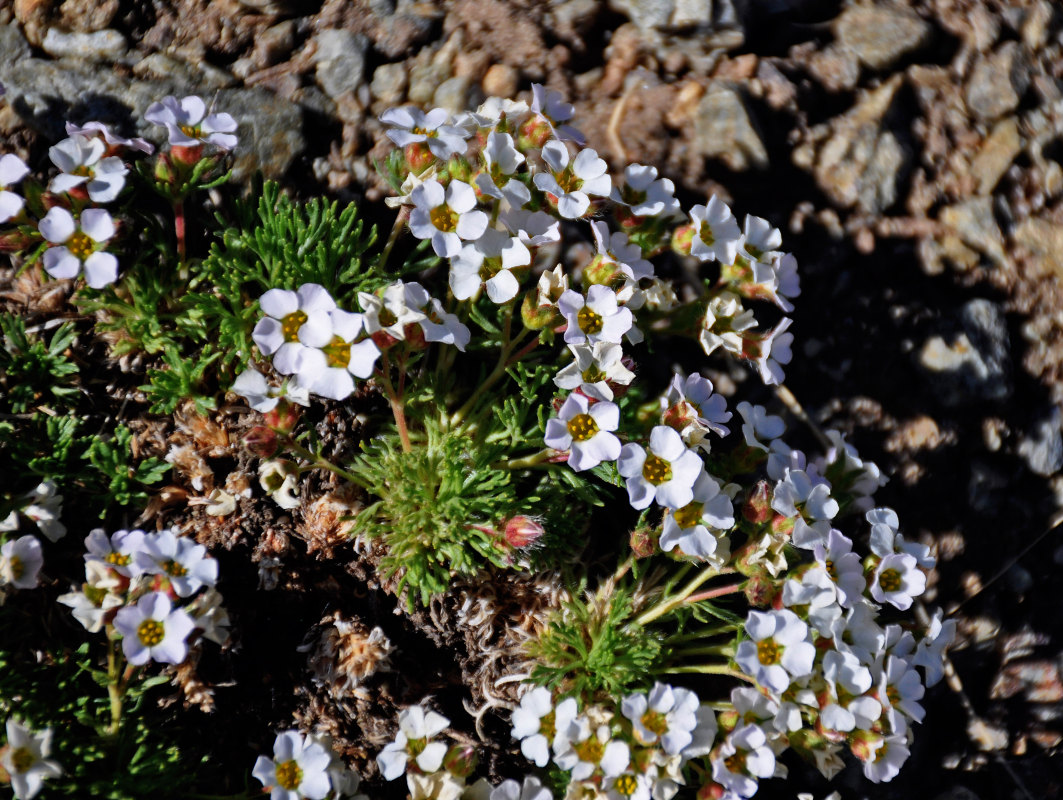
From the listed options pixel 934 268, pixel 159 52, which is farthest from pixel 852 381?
pixel 159 52

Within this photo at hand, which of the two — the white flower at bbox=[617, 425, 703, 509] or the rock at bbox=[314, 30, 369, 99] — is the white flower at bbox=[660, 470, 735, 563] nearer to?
the white flower at bbox=[617, 425, 703, 509]

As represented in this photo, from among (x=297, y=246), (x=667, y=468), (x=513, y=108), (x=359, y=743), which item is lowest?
(x=359, y=743)

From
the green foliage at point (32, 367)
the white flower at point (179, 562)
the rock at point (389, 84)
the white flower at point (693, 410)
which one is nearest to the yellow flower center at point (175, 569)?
the white flower at point (179, 562)

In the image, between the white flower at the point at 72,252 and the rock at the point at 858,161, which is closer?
the white flower at the point at 72,252

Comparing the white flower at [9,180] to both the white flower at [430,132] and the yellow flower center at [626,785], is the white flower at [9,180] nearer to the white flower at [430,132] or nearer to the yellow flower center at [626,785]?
the white flower at [430,132]

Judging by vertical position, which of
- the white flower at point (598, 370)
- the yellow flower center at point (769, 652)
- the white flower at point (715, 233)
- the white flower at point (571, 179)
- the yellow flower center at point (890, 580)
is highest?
the white flower at point (571, 179)

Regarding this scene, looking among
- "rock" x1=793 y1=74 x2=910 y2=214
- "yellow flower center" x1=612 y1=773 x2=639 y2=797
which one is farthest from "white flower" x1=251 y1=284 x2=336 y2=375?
"rock" x1=793 y1=74 x2=910 y2=214

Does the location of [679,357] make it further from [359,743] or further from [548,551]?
[359,743]
